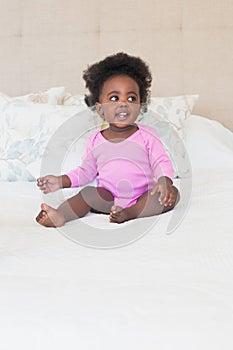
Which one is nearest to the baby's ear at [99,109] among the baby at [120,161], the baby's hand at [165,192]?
the baby at [120,161]

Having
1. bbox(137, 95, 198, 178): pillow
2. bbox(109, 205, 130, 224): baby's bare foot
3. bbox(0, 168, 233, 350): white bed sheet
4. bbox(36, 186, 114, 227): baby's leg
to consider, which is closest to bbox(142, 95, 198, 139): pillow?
bbox(137, 95, 198, 178): pillow

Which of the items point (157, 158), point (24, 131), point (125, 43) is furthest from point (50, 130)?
point (125, 43)

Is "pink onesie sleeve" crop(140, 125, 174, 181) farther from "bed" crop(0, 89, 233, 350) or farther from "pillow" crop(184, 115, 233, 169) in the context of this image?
"pillow" crop(184, 115, 233, 169)

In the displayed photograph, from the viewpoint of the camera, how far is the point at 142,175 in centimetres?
145

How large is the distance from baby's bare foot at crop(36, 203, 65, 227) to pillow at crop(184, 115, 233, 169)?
0.80 meters

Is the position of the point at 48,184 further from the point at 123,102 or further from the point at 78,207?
the point at 123,102

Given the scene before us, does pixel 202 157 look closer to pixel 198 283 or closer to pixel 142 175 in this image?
pixel 142 175

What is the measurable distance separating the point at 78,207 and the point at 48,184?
0.13 m

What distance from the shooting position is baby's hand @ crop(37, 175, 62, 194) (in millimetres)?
1405

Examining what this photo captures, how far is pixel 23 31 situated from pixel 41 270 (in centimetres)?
173

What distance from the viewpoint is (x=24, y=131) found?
1.90m

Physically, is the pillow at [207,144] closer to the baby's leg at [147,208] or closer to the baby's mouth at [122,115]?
the baby's mouth at [122,115]

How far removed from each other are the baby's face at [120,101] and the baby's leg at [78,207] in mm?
205

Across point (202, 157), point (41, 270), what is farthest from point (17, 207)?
point (202, 157)
